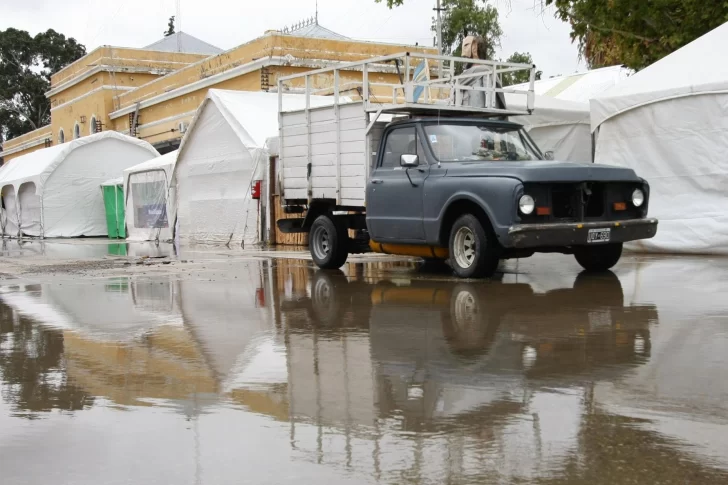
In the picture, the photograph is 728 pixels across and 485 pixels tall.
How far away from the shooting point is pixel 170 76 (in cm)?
3938

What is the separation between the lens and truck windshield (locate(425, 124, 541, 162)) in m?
10.9

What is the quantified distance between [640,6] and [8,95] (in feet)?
216

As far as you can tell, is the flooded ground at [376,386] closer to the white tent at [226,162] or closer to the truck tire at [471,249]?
the truck tire at [471,249]

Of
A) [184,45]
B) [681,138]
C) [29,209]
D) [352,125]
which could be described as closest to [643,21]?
[681,138]

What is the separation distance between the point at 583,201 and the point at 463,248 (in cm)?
146

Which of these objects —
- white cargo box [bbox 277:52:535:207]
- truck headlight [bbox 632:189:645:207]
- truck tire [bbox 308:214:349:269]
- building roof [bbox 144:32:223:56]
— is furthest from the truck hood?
building roof [bbox 144:32:223:56]

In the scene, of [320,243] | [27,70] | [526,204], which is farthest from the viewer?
[27,70]

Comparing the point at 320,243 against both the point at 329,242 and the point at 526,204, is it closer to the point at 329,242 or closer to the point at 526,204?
the point at 329,242

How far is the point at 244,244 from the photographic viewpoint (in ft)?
71.4

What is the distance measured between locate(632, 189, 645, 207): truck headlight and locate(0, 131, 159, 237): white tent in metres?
24.9

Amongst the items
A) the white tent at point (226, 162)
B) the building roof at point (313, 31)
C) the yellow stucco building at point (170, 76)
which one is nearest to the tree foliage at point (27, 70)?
the yellow stucco building at point (170, 76)

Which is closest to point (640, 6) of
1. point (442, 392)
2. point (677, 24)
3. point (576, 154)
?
point (677, 24)

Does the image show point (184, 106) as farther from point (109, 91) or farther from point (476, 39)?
point (476, 39)

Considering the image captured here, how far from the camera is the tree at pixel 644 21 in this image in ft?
54.7
